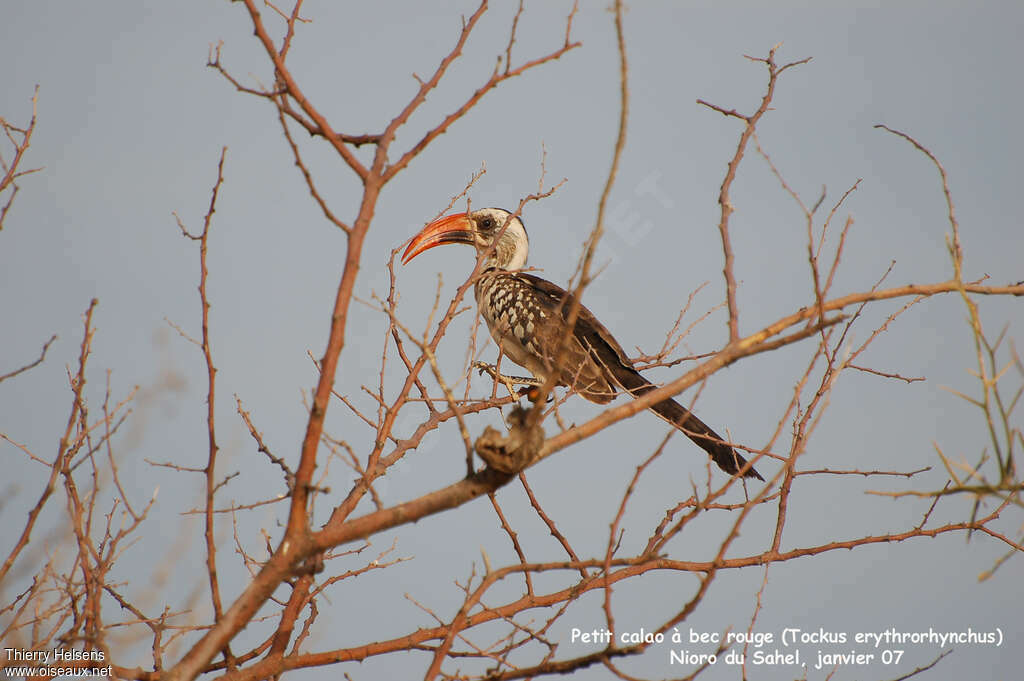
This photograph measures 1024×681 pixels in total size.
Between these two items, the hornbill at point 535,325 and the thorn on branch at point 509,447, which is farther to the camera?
the hornbill at point 535,325

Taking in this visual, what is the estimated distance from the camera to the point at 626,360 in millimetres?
5547

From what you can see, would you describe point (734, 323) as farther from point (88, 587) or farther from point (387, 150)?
point (88, 587)

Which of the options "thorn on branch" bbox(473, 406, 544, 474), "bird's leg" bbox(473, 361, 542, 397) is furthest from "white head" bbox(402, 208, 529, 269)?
"thorn on branch" bbox(473, 406, 544, 474)

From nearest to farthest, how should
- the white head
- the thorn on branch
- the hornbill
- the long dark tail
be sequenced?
the thorn on branch → the long dark tail → the hornbill → the white head

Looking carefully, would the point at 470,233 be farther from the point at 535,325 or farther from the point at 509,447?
the point at 509,447

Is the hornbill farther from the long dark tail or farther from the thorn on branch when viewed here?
the thorn on branch

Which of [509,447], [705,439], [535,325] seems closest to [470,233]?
[535,325]

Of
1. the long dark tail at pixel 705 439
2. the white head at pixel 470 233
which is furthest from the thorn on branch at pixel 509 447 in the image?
the white head at pixel 470 233

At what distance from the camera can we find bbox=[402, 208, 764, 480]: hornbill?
491cm

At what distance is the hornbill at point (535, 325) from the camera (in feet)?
16.1

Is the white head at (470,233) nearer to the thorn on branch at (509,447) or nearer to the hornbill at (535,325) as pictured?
the hornbill at (535,325)

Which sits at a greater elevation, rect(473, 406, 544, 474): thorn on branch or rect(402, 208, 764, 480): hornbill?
rect(402, 208, 764, 480): hornbill

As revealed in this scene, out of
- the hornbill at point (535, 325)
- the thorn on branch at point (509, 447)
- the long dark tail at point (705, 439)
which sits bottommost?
the thorn on branch at point (509, 447)

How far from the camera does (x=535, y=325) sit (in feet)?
19.7
